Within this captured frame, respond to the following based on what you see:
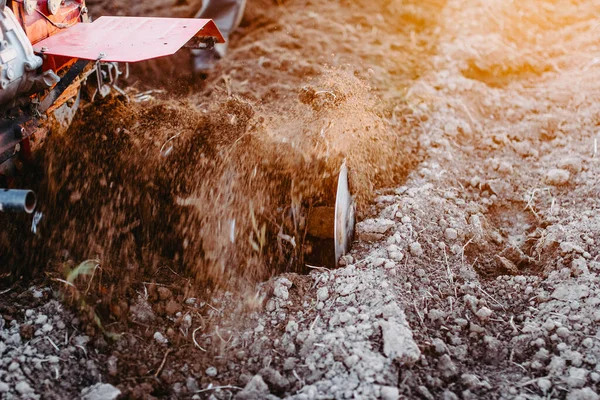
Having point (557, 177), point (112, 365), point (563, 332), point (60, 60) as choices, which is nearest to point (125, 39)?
point (60, 60)

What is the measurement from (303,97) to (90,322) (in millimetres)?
1767

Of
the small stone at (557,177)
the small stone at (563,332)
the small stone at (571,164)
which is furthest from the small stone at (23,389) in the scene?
the small stone at (571,164)

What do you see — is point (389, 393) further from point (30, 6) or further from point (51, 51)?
point (30, 6)

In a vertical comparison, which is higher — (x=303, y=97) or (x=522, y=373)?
(x=303, y=97)

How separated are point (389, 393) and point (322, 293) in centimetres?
67

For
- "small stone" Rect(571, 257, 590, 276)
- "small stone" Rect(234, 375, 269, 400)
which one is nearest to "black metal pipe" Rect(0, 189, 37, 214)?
"small stone" Rect(234, 375, 269, 400)

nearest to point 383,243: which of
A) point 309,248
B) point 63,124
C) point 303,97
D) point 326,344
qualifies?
point 309,248

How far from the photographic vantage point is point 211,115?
3068 mm

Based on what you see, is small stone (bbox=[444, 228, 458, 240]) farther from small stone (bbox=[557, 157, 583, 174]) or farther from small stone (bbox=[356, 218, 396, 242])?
small stone (bbox=[557, 157, 583, 174])

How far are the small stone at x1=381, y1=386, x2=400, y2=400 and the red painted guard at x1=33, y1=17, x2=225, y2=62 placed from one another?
169 cm

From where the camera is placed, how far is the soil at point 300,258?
2.24m

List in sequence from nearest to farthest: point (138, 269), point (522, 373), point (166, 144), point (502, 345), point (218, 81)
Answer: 1. point (522, 373)
2. point (502, 345)
3. point (138, 269)
4. point (166, 144)
5. point (218, 81)

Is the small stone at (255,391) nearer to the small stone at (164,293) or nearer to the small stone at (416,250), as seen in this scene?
the small stone at (164,293)

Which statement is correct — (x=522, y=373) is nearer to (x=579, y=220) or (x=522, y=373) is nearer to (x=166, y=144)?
(x=579, y=220)
